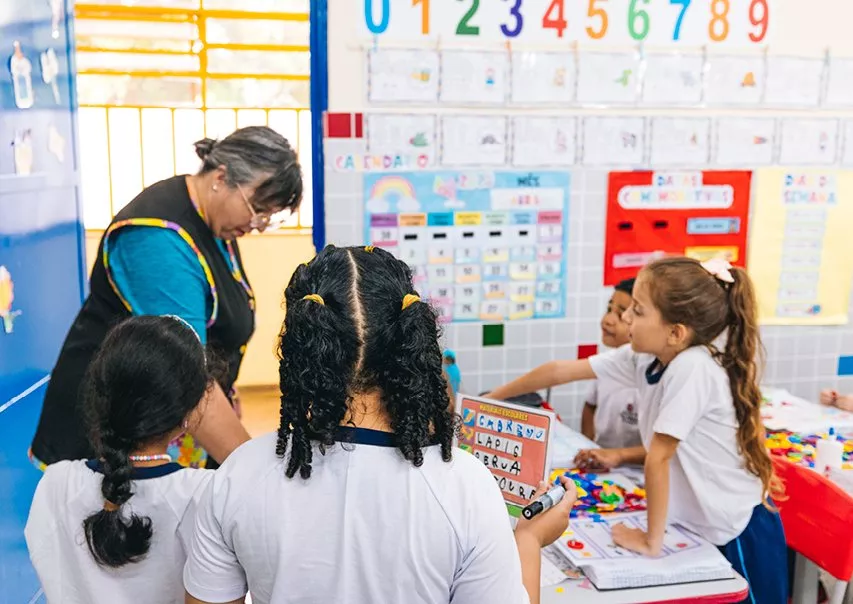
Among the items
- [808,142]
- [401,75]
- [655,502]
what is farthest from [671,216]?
[655,502]

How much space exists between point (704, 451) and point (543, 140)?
1.39m

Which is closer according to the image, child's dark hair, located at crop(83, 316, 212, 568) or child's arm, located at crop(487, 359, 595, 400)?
child's dark hair, located at crop(83, 316, 212, 568)

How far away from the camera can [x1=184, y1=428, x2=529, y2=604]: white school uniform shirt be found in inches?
38.1

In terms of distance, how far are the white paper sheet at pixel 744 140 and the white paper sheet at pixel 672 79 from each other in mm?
163

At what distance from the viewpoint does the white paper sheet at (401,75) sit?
105 inches

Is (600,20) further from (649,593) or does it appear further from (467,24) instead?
(649,593)

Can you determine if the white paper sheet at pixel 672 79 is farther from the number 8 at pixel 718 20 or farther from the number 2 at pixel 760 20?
the number 2 at pixel 760 20

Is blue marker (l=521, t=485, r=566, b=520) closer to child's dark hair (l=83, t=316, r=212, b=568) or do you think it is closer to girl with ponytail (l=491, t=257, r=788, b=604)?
girl with ponytail (l=491, t=257, r=788, b=604)

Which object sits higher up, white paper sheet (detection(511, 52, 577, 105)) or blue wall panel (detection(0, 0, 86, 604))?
white paper sheet (detection(511, 52, 577, 105))

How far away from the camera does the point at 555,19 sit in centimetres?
277

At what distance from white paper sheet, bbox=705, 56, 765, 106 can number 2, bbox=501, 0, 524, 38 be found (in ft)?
2.46

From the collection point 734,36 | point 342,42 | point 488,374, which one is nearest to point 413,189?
point 342,42

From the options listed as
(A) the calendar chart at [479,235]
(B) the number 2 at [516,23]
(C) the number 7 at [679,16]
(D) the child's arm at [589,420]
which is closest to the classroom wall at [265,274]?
(A) the calendar chart at [479,235]

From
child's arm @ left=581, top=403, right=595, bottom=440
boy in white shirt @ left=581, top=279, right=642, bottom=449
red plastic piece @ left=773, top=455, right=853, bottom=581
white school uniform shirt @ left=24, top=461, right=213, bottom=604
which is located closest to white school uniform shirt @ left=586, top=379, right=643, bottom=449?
boy in white shirt @ left=581, top=279, right=642, bottom=449
